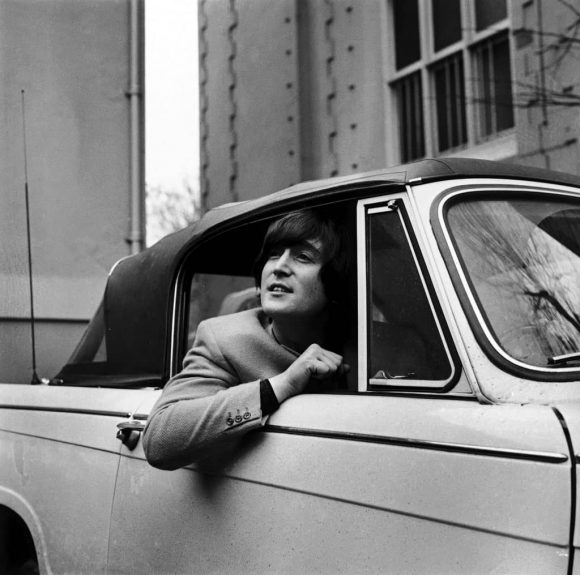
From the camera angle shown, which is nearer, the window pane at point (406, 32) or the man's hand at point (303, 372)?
the man's hand at point (303, 372)

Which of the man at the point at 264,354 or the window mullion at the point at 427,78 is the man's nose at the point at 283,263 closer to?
the man at the point at 264,354

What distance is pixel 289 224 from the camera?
95.9 inches

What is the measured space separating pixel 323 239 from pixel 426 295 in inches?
21.2

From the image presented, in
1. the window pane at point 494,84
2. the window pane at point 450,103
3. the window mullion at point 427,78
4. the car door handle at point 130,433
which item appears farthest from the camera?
the window mullion at point 427,78

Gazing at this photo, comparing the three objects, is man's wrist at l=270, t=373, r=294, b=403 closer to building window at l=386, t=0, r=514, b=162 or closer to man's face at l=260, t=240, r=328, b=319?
man's face at l=260, t=240, r=328, b=319

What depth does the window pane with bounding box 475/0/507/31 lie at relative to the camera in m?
7.84

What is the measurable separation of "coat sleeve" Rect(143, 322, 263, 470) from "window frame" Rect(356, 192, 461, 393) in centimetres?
29

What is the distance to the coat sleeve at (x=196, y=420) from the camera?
6.91 ft

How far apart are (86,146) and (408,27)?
4.63 meters

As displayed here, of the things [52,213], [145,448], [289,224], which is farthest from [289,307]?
[52,213]

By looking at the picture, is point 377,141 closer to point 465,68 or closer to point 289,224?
point 465,68

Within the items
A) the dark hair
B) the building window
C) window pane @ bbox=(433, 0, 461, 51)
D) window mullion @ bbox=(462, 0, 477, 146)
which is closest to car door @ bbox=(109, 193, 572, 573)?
the dark hair

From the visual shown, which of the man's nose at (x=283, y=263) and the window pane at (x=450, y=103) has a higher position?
the window pane at (x=450, y=103)

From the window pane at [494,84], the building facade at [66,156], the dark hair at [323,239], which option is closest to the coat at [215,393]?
the dark hair at [323,239]
